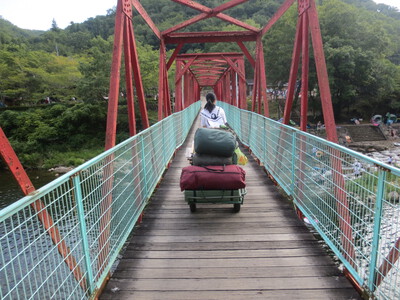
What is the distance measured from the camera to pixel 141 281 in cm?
252

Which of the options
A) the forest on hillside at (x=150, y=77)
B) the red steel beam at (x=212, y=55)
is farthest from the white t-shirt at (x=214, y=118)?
the forest on hillside at (x=150, y=77)

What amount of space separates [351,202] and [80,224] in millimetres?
2167

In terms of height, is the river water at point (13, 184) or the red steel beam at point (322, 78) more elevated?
the red steel beam at point (322, 78)

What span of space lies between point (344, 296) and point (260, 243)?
989 mm

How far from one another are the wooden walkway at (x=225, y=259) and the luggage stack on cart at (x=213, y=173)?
35 centimetres

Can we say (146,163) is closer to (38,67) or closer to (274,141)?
(274,141)

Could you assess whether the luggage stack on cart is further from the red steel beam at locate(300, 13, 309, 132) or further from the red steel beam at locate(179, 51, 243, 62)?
the red steel beam at locate(179, 51, 243, 62)

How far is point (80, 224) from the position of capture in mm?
2059

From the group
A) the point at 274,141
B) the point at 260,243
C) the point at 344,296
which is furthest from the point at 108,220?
the point at 274,141

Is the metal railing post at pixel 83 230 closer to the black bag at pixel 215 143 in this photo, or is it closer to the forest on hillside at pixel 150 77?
the black bag at pixel 215 143

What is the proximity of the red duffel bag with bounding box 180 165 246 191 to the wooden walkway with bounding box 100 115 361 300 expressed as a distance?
1.68 ft

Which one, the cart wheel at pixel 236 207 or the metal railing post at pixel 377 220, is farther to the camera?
the cart wheel at pixel 236 207

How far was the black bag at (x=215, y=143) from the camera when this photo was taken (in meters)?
3.54

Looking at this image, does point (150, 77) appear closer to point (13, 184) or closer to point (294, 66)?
point (13, 184)
